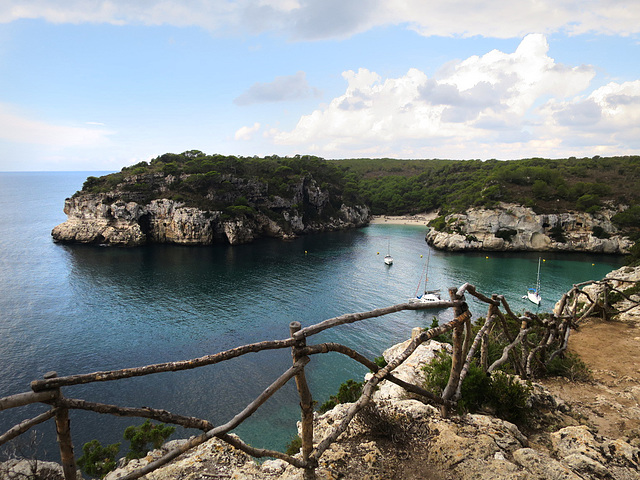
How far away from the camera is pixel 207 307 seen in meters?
29.2

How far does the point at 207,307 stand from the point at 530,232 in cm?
4937

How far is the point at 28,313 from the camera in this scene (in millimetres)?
26531

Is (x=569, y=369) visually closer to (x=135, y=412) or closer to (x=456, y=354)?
(x=456, y=354)

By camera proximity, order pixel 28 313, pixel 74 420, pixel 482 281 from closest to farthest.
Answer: pixel 74 420 < pixel 28 313 < pixel 482 281

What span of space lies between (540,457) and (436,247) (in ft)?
178

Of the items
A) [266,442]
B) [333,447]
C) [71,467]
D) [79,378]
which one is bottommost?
[266,442]

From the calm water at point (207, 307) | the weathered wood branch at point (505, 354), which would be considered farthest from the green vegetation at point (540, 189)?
the weathered wood branch at point (505, 354)

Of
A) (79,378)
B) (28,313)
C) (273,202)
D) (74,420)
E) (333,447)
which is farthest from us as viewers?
(273,202)

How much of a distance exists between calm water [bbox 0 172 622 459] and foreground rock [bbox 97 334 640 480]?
11316mm

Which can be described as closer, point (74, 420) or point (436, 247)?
point (74, 420)

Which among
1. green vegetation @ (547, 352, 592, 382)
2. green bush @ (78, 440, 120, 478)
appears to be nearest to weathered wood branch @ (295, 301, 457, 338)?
green vegetation @ (547, 352, 592, 382)

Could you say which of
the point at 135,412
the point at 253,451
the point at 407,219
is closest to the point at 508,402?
the point at 253,451

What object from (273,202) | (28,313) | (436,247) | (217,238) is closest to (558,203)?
(436,247)

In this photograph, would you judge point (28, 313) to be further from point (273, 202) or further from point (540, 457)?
point (273, 202)
